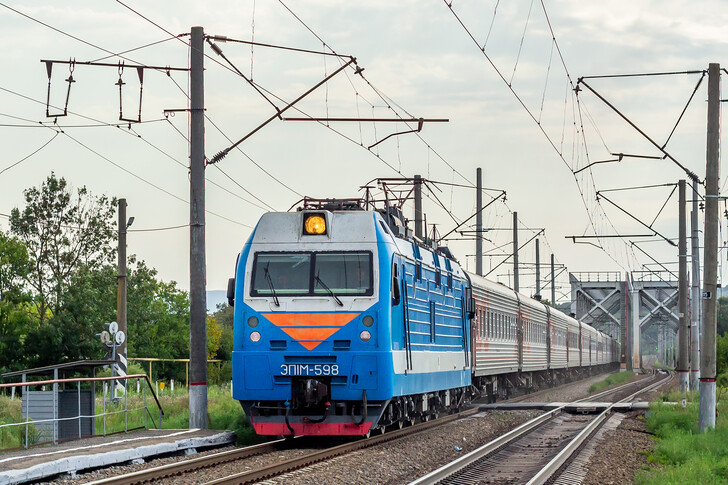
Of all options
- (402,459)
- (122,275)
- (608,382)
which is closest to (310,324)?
(402,459)

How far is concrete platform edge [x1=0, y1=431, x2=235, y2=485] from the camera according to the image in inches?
490

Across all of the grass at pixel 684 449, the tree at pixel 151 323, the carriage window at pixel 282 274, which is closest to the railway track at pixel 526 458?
the grass at pixel 684 449

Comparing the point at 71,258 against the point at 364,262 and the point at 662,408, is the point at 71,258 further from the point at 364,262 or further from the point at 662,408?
the point at 364,262

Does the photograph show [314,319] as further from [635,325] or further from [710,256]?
[635,325]

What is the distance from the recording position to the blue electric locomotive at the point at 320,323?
17.1 m

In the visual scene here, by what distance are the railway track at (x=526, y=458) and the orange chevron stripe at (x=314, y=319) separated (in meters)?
2.85

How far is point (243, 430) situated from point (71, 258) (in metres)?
35.9

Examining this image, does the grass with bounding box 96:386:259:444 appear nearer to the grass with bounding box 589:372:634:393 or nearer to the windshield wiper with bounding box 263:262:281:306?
the windshield wiper with bounding box 263:262:281:306

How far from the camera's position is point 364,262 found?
17.6 meters

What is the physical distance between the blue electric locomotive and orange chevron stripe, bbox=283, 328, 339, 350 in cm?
2

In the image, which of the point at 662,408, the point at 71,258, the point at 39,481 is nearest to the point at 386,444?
the point at 39,481

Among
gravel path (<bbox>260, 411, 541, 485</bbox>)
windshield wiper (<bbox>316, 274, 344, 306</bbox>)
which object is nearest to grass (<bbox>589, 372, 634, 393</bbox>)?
gravel path (<bbox>260, 411, 541, 485</bbox>)

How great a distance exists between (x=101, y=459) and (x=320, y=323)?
4.25 meters

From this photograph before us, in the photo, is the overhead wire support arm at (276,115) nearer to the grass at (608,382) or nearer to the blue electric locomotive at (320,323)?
the blue electric locomotive at (320,323)
